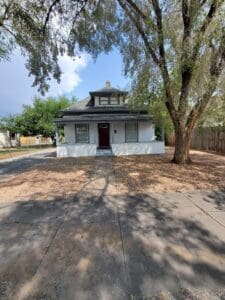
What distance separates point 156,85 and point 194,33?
2.55 m

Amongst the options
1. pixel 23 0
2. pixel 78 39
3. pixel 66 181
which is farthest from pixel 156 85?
pixel 23 0

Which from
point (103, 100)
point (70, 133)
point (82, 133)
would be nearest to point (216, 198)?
point (82, 133)

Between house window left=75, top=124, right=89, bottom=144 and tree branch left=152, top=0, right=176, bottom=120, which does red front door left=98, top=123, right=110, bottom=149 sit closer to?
house window left=75, top=124, right=89, bottom=144

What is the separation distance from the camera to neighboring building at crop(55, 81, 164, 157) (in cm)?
1600

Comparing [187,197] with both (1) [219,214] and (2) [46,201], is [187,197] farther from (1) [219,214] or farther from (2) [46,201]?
(2) [46,201]

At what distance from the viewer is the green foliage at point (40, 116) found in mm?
33597

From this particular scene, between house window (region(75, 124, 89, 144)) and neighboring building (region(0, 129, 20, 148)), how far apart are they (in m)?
26.0

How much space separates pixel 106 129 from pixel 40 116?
19.9 m

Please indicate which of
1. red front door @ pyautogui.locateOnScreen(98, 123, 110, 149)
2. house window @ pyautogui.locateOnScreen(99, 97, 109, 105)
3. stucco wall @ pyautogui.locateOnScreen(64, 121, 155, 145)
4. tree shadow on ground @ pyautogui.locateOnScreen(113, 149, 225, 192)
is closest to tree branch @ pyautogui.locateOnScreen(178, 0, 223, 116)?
tree shadow on ground @ pyautogui.locateOnScreen(113, 149, 225, 192)

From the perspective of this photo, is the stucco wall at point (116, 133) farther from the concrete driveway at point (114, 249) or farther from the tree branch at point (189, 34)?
the concrete driveway at point (114, 249)

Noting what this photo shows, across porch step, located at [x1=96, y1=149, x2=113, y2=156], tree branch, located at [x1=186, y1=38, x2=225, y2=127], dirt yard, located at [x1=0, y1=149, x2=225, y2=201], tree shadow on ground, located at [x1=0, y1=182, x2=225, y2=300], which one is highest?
tree branch, located at [x1=186, y1=38, x2=225, y2=127]

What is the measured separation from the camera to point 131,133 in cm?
1753

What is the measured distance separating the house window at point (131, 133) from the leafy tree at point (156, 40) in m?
6.62

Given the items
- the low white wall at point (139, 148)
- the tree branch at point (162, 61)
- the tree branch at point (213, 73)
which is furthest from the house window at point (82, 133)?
the tree branch at point (213, 73)
